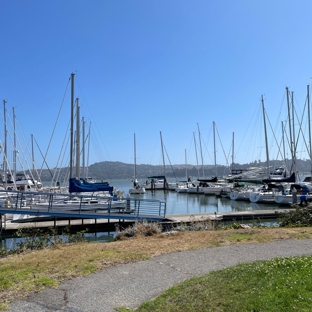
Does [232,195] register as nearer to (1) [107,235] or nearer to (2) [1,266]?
(1) [107,235]

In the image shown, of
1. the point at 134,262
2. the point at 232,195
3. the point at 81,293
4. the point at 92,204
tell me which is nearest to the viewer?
the point at 81,293

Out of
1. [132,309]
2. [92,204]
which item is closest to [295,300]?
[132,309]

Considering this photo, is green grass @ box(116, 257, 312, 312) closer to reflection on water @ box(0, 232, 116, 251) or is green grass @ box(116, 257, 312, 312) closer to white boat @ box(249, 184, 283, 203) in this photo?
reflection on water @ box(0, 232, 116, 251)

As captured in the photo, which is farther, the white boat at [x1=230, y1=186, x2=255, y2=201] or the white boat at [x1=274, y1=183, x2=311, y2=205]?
the white boat at [x1=230, y1=186, x2=255, y2=201]

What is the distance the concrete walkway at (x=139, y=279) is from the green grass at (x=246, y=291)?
1.69 ft

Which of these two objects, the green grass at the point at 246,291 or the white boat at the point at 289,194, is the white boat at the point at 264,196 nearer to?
the white boat at the point at 289,194

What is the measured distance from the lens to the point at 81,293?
633 centimetres

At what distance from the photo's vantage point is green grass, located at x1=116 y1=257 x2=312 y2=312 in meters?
5.03

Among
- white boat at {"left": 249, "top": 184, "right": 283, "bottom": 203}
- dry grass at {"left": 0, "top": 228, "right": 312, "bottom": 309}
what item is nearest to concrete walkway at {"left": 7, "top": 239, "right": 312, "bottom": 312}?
dry grass at {"left": 0, "top": 228, "right": 312, "bottom": 309}

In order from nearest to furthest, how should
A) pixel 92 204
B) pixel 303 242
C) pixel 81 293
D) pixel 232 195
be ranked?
pixel 81 293 < pixel 303 242 < pixel 92 204 < pixel 232 195

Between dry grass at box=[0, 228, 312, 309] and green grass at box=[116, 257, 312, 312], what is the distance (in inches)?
94.9

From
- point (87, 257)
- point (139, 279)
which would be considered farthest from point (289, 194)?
point (139, 279)

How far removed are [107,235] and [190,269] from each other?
14.5 meters

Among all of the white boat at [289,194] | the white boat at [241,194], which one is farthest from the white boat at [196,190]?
the white boat at [289,194]
